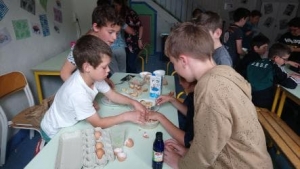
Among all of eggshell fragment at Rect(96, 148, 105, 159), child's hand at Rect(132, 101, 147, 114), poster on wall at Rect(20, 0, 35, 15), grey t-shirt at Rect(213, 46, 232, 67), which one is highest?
poster on wall at Rect(20, 0, 35, 15)

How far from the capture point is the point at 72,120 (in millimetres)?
1163

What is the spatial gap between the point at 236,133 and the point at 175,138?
0.35 metres

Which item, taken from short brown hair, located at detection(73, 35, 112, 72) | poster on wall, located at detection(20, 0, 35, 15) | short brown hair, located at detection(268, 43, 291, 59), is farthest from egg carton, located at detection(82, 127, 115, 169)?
short brown hair, located at detection(268, 43, 291, 59)

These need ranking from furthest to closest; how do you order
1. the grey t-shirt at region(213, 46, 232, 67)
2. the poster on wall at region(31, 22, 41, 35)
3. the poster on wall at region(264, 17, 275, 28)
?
the poster on wall at region(264, 17, 275, 28) → the poster on wall at region(31, 22, 41, 35) → the grey t-shirt at region(213, 46, 232, 67)

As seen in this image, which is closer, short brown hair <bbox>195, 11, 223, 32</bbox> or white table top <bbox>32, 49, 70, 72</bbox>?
short brown hair <bbox>195, 11, 223, 32</bbox>

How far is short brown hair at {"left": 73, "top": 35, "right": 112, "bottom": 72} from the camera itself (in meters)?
1.11

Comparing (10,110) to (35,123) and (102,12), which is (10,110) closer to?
(35,123)

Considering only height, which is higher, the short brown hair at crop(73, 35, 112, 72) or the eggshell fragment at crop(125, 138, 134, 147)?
the short brown hair at crop(73, 35, 112, 72)

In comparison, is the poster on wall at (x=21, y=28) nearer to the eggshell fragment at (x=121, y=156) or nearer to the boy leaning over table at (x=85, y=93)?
the boy leaning over table at (x=85, y=93)

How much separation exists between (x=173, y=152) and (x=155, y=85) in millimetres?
603

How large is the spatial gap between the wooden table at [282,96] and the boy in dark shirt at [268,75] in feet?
0.15

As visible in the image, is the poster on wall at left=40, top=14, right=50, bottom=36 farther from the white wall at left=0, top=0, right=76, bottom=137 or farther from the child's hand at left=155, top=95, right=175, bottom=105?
the child's hand at left=155, top=95, right=175, bottom=105

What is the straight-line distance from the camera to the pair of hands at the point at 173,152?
924mm

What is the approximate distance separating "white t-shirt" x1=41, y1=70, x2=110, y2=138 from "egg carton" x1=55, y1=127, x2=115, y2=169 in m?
0.11
